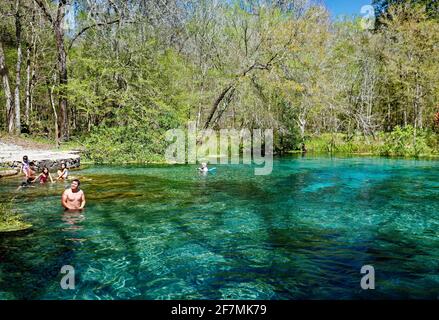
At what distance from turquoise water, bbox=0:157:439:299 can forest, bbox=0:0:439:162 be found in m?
10.2

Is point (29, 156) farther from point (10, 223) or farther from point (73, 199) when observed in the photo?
point (10, 223)

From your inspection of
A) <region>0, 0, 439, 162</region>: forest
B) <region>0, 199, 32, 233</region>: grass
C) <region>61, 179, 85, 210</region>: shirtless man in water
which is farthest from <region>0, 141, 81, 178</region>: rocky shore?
<region>0, 199, 32, 233</region>: grass

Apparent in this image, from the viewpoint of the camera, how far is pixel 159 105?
30.1 meters

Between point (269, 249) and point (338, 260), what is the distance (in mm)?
1602

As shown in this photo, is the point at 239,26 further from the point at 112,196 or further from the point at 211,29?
the point at 112,196

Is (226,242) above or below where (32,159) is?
below

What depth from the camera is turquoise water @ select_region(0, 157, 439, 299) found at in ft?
24.5

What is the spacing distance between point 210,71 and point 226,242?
2923 centimetres

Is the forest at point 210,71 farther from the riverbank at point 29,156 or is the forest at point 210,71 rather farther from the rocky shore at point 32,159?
the rocky shore at point 32,159

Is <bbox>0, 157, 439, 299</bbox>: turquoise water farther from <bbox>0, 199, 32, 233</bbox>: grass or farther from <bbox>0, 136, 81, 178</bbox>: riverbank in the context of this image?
<bbox>0, 136, 81, 178</bbox>: riverbank

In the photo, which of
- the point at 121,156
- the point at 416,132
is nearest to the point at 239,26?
the point at 121,156

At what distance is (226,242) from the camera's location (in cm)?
1038

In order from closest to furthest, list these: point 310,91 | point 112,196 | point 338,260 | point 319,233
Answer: point 338,260, point 319,233, point 112,196, point 310,91

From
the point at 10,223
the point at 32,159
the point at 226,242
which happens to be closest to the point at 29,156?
the point at 32,159
